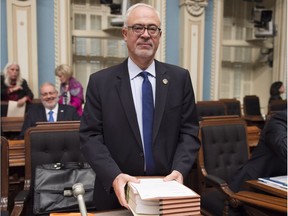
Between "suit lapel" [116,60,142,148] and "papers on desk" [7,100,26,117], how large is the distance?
336cm

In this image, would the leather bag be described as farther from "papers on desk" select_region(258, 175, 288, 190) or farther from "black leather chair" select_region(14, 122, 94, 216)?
"papers on desk" select_region(258, 175, 288, 190)

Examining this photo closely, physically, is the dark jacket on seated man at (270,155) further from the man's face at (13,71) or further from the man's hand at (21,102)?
the man's face at (13,71)

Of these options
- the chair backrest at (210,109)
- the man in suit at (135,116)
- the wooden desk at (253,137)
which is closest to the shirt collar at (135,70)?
the man in suit at (135,116)

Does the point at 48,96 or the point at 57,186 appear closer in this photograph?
the point at 57,186

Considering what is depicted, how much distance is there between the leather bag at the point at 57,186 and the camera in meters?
2.04

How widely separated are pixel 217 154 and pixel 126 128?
1420 mm

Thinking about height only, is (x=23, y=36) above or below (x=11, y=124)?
above

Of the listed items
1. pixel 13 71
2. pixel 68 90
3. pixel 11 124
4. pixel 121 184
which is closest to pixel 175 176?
pixel 121 184

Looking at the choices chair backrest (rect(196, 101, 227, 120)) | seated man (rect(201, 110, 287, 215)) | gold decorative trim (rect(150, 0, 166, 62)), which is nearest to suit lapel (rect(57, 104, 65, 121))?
seated man (rect(201, 110, 287, 215))

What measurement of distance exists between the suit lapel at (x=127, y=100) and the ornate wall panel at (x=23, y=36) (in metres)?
4.50

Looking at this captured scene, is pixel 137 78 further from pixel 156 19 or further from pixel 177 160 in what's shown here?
pixel 177 160

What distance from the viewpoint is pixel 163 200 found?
98 centimetres

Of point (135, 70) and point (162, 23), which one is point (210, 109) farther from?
point (135, 70)

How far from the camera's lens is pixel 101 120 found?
141 cm
